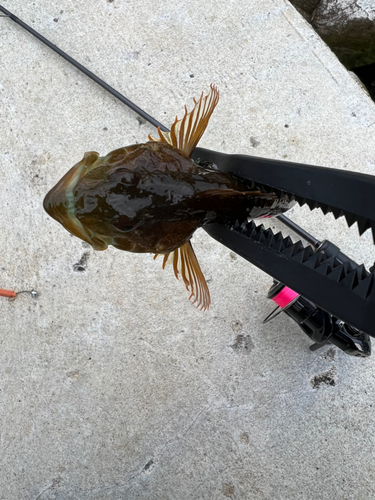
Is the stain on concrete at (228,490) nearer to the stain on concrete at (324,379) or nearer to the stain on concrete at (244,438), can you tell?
the stain on concrete at (244,438)

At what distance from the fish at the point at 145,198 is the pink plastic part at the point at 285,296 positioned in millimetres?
472

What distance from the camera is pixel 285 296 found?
158 centimetres

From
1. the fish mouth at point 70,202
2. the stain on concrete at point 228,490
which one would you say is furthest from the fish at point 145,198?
the stain on concrete at point 228,490

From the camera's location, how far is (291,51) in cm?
231

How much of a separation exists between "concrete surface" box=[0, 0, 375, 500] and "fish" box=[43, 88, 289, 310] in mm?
968

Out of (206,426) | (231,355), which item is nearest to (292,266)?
(231,355)

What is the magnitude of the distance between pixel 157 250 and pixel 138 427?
116 centimetres

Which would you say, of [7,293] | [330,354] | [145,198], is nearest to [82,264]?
[7,293]

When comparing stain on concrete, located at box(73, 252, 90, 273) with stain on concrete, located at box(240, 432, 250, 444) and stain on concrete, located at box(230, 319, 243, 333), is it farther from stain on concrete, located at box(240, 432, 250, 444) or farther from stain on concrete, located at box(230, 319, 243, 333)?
stain on concrete, located at box(240, 432, 250, 444)

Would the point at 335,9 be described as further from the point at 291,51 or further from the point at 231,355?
the point at 231,355

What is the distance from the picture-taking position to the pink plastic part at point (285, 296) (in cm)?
156

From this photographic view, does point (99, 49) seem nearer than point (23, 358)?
No

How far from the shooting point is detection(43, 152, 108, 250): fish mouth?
3.64 feet

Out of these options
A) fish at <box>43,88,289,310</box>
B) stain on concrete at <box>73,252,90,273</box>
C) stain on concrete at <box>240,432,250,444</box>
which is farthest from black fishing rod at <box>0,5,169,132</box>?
stain on concrete at <box>240,432,250,444</box>
